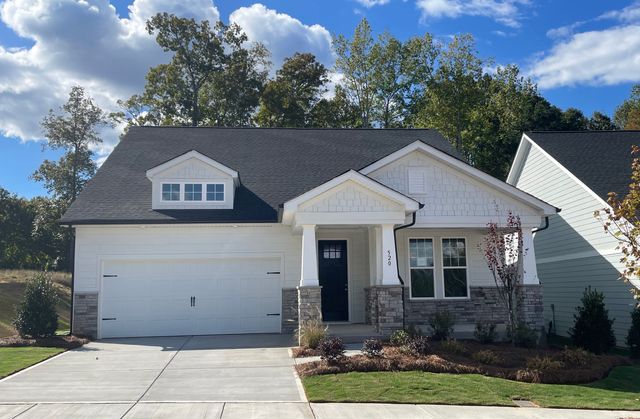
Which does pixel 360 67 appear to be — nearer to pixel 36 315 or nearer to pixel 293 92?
pixel 293 92

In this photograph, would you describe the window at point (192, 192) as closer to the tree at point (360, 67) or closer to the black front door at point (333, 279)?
the black front door at point (333, 279)

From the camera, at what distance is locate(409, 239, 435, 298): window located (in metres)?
17.0

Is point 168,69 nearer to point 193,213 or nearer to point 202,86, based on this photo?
point 202,86

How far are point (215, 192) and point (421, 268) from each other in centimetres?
670

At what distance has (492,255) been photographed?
1305 centimetres

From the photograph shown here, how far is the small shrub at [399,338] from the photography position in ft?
42.3

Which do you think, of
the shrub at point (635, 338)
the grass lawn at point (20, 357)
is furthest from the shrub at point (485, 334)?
the grass lawn at point (20, 357)

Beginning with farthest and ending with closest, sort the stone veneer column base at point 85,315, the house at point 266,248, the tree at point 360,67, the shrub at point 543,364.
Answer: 1. the tree at point 360,67
2. the stone veneer column base at point 85,315
3. the house at point 266,248
4. the shrub at point 543,364

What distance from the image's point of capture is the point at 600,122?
143 feet

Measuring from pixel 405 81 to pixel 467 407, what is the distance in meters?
31.7

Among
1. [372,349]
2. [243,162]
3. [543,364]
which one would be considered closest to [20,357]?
[372,349]

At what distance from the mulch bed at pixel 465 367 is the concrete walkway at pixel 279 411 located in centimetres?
200

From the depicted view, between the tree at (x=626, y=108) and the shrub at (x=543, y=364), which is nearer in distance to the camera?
the shrub at (x=543, y=364)

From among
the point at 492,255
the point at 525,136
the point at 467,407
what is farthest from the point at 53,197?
the point at 467,407
